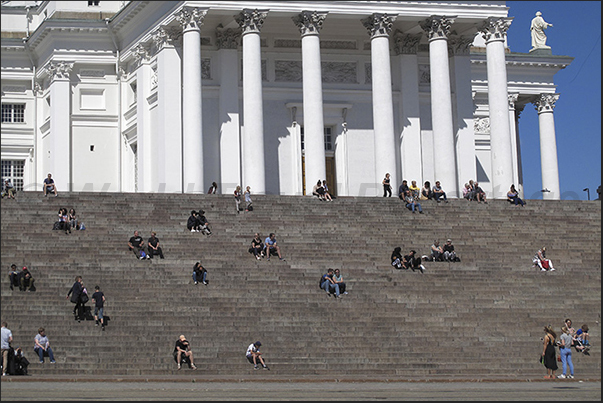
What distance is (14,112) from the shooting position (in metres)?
67.3

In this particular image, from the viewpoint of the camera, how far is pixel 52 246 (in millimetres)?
39188

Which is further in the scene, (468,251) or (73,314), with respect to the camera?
(468,251)

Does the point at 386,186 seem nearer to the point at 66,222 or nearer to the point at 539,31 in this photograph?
the point at 66,222

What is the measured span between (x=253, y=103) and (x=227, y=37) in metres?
5.46

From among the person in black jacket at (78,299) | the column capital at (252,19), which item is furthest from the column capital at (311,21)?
the person in black jacket at (78,299)

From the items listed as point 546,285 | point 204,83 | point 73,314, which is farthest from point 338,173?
point 73,314

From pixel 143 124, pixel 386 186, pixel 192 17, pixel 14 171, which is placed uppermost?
pixel 192 17

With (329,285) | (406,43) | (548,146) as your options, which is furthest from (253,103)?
(548,146)

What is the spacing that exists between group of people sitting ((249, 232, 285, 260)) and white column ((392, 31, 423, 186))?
1928 cm

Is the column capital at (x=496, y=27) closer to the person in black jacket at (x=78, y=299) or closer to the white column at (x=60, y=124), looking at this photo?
the white column at (x=60, y=124)

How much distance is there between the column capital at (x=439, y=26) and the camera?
184 feet

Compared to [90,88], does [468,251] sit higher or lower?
lower

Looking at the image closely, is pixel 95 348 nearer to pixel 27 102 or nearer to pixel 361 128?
pixel 361 128

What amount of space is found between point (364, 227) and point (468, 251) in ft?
13.9
